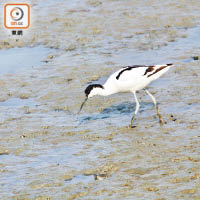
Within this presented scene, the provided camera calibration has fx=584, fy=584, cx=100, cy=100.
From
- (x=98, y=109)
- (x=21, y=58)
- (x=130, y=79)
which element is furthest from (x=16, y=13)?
(x=130, y=79)

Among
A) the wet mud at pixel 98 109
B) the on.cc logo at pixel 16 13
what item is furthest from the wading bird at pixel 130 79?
the on.cc logo at pixel 16 13

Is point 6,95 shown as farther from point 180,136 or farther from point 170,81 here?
point 180,136

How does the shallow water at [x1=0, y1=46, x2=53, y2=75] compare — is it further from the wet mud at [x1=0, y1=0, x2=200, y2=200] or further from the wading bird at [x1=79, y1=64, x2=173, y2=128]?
the wading bird at [x1=79, y1=64, x2=173, y2=128]

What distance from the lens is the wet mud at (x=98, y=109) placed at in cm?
722

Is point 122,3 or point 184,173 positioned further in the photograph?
point 122,3

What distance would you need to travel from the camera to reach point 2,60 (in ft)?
44.5

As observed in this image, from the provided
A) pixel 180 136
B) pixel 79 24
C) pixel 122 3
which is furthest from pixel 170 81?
pixel 122 3

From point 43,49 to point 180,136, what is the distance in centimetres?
637

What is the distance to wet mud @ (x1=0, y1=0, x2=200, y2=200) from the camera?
722cm

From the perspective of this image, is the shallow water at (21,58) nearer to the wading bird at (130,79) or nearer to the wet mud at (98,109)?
the wet mud at (98,109)

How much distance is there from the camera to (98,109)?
34.0 ft

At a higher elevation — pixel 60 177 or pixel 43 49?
pixel 43 49

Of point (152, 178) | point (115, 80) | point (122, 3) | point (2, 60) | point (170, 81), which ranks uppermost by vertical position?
point (122, 3)

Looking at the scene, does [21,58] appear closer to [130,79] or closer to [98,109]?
[98,109]
